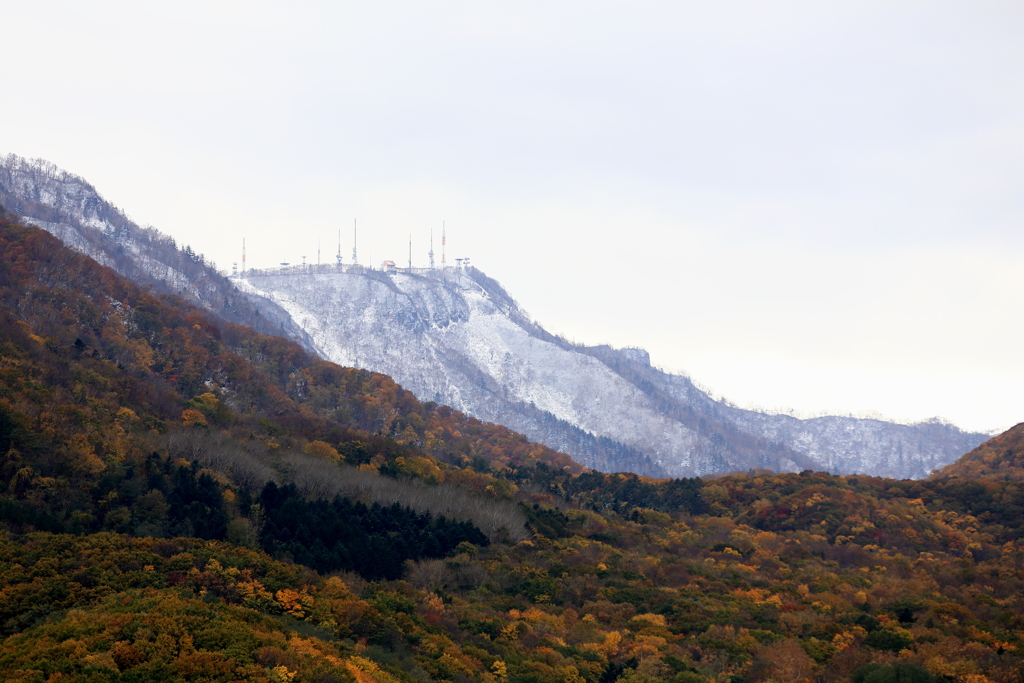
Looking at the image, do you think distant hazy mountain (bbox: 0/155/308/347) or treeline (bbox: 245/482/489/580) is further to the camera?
distant hazy mountain (bbox: 0/155/308/347)

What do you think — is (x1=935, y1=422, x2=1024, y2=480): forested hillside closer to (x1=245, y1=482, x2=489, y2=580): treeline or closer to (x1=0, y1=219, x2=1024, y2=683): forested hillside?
(x1=0, y1=219, x2=1024, y2=683): forested hillside

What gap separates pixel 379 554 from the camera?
4919 centimetres

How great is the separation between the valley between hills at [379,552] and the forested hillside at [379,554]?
0.18 metres

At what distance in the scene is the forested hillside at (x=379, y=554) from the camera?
29.4 meters

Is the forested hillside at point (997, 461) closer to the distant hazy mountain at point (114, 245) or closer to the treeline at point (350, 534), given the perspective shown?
the treeline at point (350, 534)

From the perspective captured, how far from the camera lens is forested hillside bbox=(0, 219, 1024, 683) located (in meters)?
29.4

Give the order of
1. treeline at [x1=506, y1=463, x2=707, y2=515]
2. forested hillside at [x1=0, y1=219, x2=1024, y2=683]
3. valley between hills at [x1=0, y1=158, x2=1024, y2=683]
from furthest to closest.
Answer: treeline at [x1=506, y1=463, x2=707, y2=515] → valley between hills at [x1=0, y1=158, x2=1024, y2=683] → forested hillside at [x1=0, y1=219, x2=1024, y2=683]

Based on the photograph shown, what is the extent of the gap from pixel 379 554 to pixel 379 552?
231mm

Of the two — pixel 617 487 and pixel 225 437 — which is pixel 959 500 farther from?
pixel 225 437

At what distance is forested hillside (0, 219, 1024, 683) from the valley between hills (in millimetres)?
179

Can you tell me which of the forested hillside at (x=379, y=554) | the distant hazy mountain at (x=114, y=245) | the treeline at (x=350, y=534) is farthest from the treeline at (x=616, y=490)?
the distant hazy mountain at (x=114, y=245)

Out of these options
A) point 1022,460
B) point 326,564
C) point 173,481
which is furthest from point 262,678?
point 1022,460

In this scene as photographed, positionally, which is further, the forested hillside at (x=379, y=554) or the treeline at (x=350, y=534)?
the treeline at (x=350, y=534)

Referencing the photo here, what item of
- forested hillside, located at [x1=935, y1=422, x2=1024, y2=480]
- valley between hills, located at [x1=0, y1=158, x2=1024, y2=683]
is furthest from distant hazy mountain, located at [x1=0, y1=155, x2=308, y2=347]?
forested hillside, located at [x1=935, y1=422, x2=1024, y2=480]
